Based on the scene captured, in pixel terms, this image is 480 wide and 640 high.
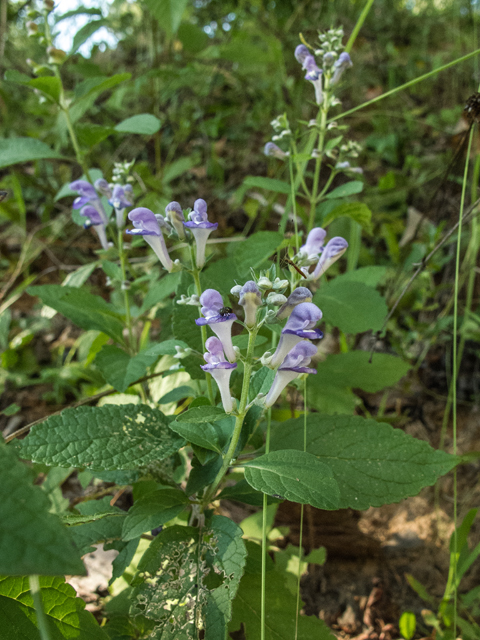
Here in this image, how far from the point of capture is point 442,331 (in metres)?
2.59

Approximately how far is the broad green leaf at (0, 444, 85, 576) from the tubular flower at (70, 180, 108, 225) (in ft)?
→ 4.20

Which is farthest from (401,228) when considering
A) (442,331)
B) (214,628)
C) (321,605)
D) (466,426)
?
(214,628)

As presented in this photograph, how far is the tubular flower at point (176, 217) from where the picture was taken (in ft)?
3.80

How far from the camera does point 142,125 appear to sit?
1.80m

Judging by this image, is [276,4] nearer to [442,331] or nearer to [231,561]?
[442,331]

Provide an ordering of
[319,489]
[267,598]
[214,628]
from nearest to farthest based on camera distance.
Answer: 1. [319,489]
2. [214,628]
3. [267,598]

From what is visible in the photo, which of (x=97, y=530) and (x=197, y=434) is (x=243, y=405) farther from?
(x=97, y=530)

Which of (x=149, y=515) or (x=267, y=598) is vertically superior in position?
(x=149, y=515)

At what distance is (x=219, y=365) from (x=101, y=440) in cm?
38

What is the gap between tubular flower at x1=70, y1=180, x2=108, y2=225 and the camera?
1675 millimetres

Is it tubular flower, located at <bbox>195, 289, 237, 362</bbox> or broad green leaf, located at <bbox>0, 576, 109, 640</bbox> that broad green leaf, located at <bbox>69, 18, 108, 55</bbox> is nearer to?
tubular flower, located at <bbox>195, 289, 237, 362</bbox>

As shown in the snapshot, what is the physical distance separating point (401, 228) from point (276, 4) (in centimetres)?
271

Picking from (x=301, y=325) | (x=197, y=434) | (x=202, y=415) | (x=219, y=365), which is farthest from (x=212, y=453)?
(x=301, y=325)

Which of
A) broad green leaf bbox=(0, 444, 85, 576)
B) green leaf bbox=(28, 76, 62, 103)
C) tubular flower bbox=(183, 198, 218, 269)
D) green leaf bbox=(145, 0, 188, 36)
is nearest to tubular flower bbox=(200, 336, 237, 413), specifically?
tubular flower bbox=(183, 198, 218, 269)
